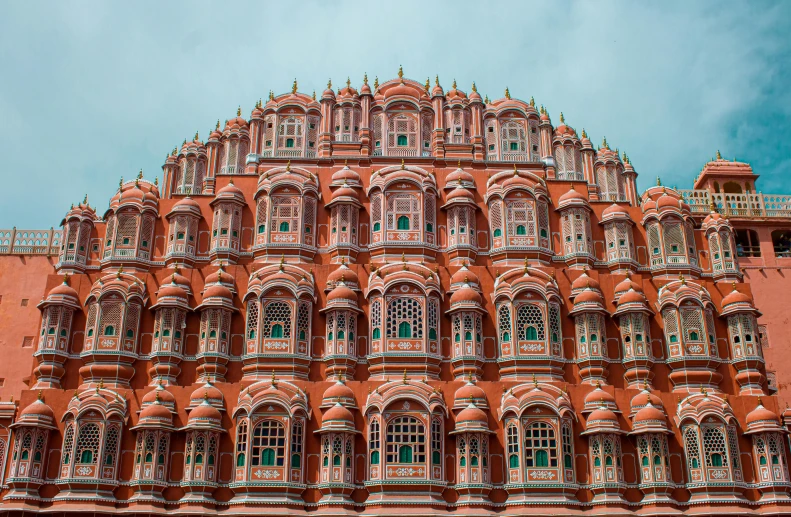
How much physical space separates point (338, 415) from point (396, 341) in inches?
185

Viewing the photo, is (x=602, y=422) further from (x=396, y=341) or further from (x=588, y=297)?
(x=396, y=341)

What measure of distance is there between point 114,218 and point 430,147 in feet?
53.9

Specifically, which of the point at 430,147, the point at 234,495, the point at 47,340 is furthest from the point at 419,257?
the point at 47,340

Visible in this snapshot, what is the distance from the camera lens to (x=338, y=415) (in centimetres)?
3500

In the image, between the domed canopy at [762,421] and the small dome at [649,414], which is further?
the domed canopy at [762,421]

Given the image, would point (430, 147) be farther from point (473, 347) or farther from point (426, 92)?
point (473, 347)

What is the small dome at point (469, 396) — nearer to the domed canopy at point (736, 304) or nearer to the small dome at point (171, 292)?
the domed canopy at point (736, 304)

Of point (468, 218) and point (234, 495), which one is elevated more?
point (468, 218)

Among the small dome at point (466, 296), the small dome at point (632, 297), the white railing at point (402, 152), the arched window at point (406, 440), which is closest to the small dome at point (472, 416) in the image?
the arched window at point (406, 440)

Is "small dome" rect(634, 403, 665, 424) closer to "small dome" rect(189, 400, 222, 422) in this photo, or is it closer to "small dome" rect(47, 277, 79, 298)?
"small dome" rect(189, 400, 222, 422)

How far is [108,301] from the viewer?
1529 inches

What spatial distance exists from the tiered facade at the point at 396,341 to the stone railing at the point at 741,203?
31.3ft

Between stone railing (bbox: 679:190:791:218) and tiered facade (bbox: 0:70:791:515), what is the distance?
9542 mm

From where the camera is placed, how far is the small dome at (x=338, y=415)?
115ft
